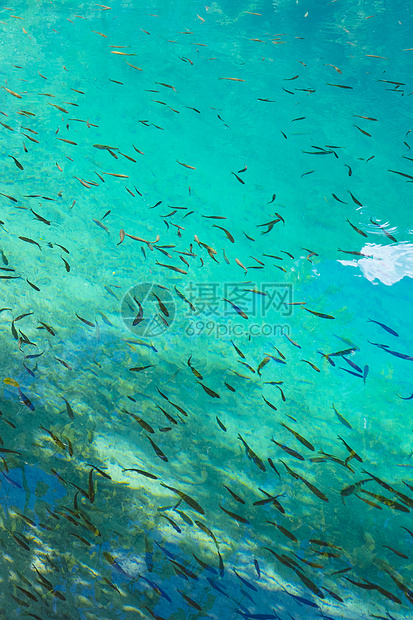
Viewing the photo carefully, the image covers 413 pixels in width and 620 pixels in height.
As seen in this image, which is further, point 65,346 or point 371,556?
point 65,346

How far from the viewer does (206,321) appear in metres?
5.24

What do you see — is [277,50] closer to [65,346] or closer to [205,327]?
[205,327]

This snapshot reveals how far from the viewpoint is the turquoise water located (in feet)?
8.93

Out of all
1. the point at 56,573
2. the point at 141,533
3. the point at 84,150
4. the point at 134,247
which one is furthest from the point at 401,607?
the point at 84,150

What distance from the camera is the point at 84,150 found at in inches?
303

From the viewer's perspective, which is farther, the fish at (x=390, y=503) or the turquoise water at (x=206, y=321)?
the turquoise water at (x=206, y=321)

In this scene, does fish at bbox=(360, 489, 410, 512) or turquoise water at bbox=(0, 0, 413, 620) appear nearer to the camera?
fish at bbox=(360, 489, 410, 512)

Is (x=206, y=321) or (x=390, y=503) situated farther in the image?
(x=206, y=321)

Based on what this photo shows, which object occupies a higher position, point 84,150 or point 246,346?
point 84,150

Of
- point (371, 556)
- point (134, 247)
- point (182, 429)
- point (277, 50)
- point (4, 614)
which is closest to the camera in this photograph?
point (4, 614)

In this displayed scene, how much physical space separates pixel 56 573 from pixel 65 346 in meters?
2.30

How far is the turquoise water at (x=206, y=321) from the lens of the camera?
2.72 m

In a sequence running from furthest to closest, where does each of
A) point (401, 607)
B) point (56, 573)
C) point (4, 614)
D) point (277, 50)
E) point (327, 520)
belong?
point (277, 50) < point (327, 520) < point (401, 607) < point (56, 573) < point (4, 614)

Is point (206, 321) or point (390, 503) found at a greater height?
point (390, 503)
